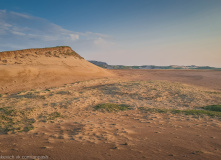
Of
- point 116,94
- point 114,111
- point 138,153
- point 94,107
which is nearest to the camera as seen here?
point 138,153

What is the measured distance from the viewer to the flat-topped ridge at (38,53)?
78.5ft

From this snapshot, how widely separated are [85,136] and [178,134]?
141 inches

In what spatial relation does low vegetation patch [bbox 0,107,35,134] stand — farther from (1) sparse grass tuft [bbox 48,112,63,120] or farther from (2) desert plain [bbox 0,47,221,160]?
(1) sparse grass tuft [bbox 48,112,63,120]

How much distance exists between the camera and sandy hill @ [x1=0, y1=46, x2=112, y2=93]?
1780 centimetres

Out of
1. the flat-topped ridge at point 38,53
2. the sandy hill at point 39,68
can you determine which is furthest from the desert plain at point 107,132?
the flat-topped ridge at point 38,53

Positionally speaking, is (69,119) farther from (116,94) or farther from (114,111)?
(116,94)

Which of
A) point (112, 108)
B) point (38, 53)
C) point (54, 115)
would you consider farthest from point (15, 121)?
point (38, 53)

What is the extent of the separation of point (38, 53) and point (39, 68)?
6404 mm

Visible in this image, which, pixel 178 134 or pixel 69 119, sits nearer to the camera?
pixel 178 134

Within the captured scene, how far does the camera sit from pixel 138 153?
159 inches

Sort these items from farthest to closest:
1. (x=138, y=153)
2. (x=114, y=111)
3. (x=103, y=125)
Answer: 1. (x=114, y=111)
2. (x=103, y=125)
3. (x=138, y=153)

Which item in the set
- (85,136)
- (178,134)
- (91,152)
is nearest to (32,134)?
(85,136)

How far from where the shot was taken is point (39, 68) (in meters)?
22.6

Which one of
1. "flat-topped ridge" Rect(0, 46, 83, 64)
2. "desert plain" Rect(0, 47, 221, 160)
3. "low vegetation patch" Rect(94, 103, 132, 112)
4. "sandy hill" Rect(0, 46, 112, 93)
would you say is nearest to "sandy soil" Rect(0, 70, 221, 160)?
A: "desert plain" Rect(0, 47, 221, 160)
